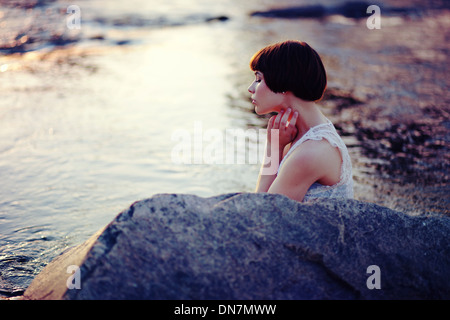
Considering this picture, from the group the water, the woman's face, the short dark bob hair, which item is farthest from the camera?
the water

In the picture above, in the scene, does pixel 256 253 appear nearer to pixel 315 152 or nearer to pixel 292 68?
pixel 315 152

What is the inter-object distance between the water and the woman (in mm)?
1966

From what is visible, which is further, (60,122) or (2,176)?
(60,122)

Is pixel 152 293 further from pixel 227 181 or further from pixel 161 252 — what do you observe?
pixel 227 181

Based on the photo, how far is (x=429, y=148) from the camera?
6.06 m

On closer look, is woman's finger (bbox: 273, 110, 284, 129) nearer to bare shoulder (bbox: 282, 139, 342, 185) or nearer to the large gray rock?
bare shoulder (bbox: 282, 139, 342, 185)

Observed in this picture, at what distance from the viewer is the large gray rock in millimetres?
2227

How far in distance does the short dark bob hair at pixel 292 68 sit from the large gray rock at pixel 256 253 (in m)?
0.72

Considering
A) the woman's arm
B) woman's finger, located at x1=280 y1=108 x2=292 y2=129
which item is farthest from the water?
woman's finger, located at x1=280 y1=108 x2=292 y2=129

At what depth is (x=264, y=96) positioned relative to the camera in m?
2.98

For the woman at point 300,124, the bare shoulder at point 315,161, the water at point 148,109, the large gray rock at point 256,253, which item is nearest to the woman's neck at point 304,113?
the woman at point 300,124

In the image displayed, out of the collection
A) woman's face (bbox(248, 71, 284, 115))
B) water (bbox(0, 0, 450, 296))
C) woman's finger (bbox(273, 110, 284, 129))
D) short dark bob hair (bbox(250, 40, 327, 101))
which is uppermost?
short dark bob hair (bbox(250, 40, 327, 101))

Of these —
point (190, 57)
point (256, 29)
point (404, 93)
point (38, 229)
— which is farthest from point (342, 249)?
point (256, 29)
